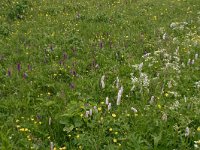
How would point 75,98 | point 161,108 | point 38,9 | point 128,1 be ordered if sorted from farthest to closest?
point 128,1
point 38,9
point 75,98
point 161,108

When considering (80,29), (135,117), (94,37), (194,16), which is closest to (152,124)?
(135,117)

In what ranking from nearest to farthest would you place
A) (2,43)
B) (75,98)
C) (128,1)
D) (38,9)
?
1. (75,98)
2. (2,43)
3. (38,9)
4. (128,1)

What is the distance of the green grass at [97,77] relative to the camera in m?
5.73

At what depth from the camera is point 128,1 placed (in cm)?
1508

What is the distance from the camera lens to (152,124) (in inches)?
232

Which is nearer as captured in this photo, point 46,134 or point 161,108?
point 46,134

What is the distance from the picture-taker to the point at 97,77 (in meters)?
7.79

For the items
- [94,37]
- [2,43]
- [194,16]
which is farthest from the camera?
[194,16]

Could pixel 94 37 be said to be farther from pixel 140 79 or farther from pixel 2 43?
pixel 140 79

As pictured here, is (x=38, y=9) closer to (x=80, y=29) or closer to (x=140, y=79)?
(x=80, y=29)

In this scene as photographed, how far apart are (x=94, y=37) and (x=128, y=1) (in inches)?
201

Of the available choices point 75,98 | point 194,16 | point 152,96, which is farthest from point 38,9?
point 152,96

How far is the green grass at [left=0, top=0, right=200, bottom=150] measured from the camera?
5.73 m

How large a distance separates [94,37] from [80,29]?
2.63 feet
